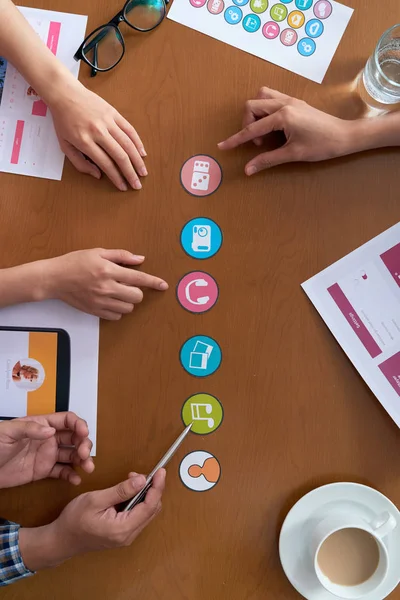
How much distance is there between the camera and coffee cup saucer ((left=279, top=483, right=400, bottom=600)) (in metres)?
0.79

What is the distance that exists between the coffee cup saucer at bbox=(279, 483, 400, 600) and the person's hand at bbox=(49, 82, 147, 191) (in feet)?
1.85

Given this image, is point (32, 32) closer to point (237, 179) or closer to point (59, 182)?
point (59, 182)

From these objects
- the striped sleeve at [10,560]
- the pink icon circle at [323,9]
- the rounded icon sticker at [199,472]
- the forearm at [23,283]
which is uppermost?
the pink icon circle at [323,9]

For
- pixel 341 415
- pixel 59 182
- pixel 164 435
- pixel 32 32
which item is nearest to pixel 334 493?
pixel 341 415

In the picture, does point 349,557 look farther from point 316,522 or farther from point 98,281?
point 98,281

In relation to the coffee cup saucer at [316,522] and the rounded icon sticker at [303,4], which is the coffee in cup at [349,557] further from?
the rounded icon sticker at [303,4]

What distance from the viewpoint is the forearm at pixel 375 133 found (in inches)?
32.6

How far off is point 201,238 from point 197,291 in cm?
8

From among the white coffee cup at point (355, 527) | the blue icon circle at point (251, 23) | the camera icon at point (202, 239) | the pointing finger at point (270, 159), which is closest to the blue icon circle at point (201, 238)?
the camera icon at point (202, 239)

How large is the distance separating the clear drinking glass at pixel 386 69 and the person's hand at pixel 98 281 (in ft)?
1.53

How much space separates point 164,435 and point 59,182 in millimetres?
434

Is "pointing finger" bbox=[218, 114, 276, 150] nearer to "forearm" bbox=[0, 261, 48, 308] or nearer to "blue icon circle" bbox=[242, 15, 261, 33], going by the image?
"blue icon circle" bbox=[242, 15, 261, 33]

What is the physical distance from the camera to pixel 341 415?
2.70ft

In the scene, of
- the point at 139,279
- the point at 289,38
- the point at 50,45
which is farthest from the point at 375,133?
the point at 50,45
